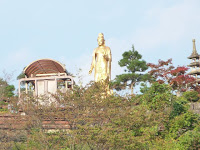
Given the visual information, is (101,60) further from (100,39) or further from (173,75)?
(173,75)

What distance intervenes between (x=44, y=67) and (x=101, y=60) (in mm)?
3139

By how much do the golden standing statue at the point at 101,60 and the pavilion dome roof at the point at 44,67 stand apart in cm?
166

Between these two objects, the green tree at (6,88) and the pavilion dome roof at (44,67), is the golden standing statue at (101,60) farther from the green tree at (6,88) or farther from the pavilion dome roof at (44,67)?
the green tree at (6,88)

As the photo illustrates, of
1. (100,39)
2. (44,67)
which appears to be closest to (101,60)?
(100,39)

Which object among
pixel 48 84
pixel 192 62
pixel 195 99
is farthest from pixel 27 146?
pixel 192 62

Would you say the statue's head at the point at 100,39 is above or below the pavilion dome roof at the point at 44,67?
above

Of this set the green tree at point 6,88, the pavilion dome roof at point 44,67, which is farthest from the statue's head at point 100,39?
the green tree at point 6,88

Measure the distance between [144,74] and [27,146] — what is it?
16557 mm

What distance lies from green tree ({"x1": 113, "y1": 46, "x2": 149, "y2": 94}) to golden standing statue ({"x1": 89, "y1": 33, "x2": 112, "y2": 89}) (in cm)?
946

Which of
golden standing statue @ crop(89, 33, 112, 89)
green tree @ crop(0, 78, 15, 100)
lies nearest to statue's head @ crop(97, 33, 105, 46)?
golden standing statue @ crop(89, 33, 112, 89)

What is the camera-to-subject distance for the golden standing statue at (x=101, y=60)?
760 inches

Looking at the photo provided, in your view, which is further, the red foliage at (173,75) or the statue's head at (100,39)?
the red foliage at (173,75)

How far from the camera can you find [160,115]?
14.2m

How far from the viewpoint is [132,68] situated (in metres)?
29.7
